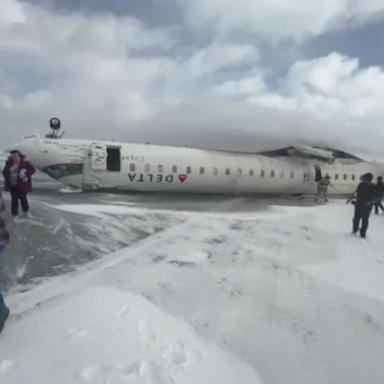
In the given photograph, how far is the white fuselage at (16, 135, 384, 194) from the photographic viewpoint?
23156 mm

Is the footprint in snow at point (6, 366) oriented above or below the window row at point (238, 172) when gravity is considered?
below

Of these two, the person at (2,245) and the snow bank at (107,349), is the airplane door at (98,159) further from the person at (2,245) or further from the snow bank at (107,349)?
the person at (2,245)

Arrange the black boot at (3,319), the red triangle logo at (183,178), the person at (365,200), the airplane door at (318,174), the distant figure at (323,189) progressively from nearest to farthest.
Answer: the black boot at (3,319)
the person at (365,200)
the red triangle logo at (183,178)
the distant figure at (323,189)
the airplane door at (318,174)

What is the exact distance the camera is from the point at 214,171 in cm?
2533

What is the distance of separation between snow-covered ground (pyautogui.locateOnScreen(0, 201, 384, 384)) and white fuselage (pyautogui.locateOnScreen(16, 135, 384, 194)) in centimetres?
1441

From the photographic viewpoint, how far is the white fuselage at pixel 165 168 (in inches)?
912

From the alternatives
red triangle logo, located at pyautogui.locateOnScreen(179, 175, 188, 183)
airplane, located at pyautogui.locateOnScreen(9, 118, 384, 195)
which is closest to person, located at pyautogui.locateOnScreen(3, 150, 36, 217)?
airplane, located at pyautogui.locateOnScreen(9, 118, 384, 195)

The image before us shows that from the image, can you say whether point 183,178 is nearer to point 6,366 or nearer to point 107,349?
point 107,349

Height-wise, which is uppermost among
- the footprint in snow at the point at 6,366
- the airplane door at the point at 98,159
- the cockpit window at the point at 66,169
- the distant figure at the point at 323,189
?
the airplane door at the point at 98,159

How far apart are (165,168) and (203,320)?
1877 centimetres

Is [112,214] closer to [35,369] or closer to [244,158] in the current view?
[35,369]

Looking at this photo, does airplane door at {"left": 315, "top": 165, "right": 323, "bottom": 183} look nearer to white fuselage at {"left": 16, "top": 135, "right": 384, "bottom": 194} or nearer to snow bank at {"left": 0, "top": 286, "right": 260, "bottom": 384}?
white fuselage at {"left": 16, "top": 135, "right": 384, "bottom": 194}

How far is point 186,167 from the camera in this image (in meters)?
24.7

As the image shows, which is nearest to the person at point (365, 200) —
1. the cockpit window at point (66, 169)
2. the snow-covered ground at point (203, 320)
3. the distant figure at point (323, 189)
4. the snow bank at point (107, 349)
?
the snow-covered ground at point (203, 320)
